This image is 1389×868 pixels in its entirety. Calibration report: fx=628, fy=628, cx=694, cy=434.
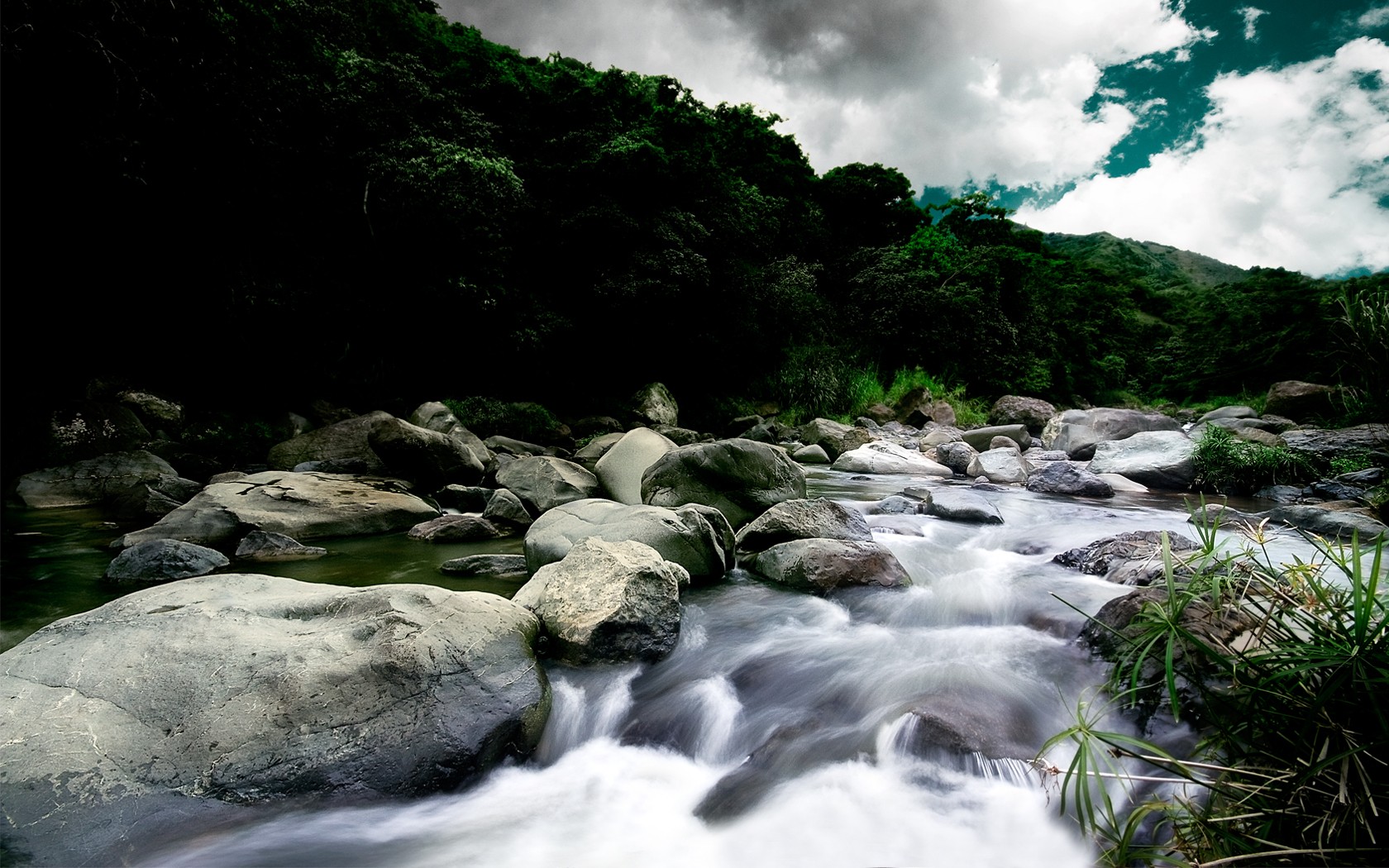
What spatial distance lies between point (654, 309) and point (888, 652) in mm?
13489

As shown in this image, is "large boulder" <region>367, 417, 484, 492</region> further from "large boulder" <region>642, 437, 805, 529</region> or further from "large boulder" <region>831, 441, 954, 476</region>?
"large boulder" <region>831, 441, 954, 476</region>

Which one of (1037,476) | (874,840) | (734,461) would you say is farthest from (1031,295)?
(874,840)

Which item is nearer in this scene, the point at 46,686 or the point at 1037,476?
the point at 46,686

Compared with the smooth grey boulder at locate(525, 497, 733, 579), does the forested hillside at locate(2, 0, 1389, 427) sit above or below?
above

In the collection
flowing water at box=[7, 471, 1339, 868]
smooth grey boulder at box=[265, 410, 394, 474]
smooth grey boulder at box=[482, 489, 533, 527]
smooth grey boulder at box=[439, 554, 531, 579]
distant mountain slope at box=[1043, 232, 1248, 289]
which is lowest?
flowing water at box=[7, 471, 1339, 868]

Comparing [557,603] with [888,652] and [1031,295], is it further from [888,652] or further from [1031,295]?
[1031,295]

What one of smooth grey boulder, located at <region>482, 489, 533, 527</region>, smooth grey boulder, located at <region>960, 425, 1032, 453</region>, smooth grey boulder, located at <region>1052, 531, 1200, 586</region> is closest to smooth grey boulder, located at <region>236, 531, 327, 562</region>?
smooth grey boulder, located at <region>482, 489, 533, 527</region>

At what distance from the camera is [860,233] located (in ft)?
84.4

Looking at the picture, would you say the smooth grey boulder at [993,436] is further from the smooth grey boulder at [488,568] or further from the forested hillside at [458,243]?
the smooth grey boulder at [488,568]

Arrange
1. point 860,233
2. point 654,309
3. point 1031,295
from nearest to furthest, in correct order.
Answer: point 654,309
point 1031,295
point 860,233

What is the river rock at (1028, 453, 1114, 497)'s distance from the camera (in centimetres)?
820

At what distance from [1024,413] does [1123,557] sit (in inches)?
544

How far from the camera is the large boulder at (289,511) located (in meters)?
5.75

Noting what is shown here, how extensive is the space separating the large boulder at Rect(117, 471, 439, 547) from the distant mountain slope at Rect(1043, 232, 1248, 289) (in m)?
48.6
